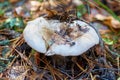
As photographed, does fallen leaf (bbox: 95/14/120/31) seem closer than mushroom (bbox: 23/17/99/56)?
No

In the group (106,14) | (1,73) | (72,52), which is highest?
(72,52)

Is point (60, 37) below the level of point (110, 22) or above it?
above

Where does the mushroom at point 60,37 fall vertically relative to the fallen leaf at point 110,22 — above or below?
above

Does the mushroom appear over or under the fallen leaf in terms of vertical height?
over

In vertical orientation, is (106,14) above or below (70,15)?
below

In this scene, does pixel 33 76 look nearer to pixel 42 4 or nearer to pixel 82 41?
pixel 82 41

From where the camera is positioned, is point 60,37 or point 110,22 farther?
point 110,22

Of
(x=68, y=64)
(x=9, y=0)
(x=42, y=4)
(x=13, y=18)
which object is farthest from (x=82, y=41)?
(x=9, y=0)

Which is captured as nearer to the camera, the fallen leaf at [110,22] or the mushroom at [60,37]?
the mushroom at [60,37]
